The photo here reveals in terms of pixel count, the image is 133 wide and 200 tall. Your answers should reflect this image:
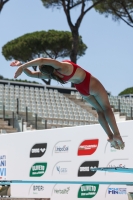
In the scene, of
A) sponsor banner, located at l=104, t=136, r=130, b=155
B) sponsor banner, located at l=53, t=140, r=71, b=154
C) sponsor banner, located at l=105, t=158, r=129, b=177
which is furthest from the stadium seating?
sponsor banner, located at l=105, t=158, r=129, b=177

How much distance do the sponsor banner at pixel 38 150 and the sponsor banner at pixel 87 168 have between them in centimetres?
106

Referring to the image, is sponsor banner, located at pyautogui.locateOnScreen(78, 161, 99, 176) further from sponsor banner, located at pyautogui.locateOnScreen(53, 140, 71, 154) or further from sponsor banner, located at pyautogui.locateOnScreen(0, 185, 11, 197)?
sponsor banner, located at pyautogui.locateOnScreen(0, 185, 11, 197)

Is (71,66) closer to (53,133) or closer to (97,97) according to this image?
(97,97)

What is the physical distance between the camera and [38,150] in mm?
10430

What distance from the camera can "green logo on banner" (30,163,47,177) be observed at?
1027 cm

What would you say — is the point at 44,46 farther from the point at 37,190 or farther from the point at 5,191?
the point at 37,190

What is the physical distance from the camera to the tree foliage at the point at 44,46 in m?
40.0

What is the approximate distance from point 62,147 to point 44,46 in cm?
3077

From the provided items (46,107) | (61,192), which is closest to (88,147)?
(61,192)

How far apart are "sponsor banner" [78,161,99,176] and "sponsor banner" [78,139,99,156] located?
0.60 feet

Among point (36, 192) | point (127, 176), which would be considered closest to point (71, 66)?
point (127, 176)

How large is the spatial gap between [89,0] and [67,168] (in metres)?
19.5

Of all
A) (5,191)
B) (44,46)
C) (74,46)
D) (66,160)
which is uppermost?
(44,46)

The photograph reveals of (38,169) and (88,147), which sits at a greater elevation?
(88,147)
